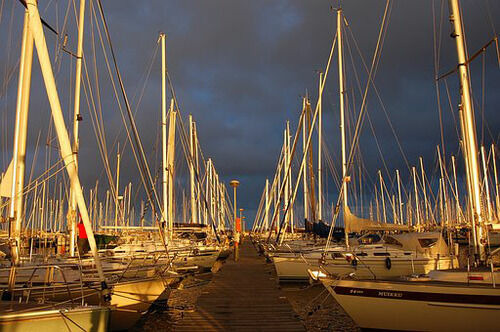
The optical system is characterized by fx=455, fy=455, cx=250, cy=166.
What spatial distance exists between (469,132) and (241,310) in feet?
29.3

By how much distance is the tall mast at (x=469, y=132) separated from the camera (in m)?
13.6

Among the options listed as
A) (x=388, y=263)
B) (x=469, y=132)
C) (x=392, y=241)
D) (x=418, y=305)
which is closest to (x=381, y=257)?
(x=388, y=263)

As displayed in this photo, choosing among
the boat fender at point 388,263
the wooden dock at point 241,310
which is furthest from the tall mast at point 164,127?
the boat fender at point 388,263

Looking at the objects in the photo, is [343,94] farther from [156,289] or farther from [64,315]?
[64,315]

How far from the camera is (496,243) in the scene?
151 feet

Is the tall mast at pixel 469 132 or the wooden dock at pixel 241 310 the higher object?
the tall mast at pixel 469 132

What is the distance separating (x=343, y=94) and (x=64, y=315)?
20226 mm

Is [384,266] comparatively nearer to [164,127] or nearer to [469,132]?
[469,132]

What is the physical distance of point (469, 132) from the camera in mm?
14016

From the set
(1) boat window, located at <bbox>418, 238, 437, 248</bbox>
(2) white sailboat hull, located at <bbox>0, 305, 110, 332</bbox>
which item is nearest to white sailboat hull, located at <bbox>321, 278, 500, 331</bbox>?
(2) white sailboat hull, located at <bbox>0, 305, 110, 332</bbox>

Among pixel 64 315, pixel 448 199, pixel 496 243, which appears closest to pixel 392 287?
pixel 64 315

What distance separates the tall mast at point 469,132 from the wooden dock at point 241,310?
19.7 ft

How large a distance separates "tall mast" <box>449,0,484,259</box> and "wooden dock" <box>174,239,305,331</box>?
6019 millimetres

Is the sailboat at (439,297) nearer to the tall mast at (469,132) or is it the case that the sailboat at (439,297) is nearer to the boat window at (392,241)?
the tall mast at (469,132)
